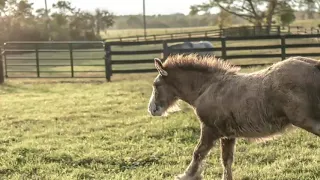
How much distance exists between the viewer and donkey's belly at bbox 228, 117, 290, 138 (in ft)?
14.5

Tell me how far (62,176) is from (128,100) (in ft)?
19.5

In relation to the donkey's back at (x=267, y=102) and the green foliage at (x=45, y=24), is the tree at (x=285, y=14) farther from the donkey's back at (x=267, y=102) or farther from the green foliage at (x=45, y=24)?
the donkey's back at (x=267, y=102)

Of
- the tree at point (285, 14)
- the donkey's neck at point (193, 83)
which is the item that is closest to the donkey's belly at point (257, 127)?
the donkey's neck at point (193, 83)

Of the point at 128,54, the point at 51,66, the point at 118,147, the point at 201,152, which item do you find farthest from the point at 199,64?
the point at 51,66

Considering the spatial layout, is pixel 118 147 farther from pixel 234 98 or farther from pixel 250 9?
pixel 250 9

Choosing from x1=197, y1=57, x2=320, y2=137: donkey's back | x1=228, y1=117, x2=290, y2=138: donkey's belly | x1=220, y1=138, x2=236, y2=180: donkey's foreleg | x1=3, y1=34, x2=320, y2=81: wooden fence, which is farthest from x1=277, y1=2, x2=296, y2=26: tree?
x1=228, y1=117, x2=290, y2=138: donkey's belly

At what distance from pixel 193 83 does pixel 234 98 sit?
2.32 ft

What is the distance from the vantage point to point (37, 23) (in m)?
47.8

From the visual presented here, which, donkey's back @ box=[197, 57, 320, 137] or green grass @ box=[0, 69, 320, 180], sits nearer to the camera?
donkey's back @ box=[197, 57, 320, 137]

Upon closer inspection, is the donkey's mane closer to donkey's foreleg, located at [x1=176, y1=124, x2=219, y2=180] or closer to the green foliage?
donkey's foreleg, located at [x1=176, y1=124, x2=219, y2=180]

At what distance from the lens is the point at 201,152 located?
4738 millimetres

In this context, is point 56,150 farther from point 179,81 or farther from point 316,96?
point 316,96

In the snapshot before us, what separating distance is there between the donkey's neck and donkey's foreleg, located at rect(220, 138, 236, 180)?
1.89 feet

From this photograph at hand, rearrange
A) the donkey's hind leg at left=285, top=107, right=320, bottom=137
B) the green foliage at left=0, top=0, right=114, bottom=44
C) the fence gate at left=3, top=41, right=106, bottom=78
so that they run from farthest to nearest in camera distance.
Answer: the green foliage at left=0, top=0, right=114, bottom=44 → the fence gate at left=3, top=41, right=106, bottom=78 → the donkey's hind leg at left=285, top=107, right=320, bottom=137
